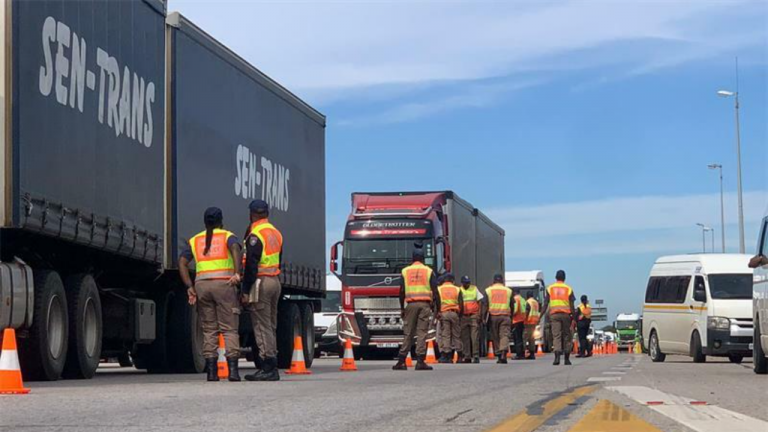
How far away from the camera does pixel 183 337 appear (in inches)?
678

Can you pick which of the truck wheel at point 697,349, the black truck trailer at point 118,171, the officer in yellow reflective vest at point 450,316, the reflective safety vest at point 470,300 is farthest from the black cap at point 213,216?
the reflective safety vest at point 470,300

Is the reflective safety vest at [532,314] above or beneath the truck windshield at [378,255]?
beneath

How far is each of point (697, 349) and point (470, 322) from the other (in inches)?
203

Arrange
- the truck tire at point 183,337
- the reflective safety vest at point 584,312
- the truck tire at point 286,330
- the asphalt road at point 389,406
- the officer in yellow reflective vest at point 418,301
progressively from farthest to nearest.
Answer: the reflective safety vest at point 584,312 → the truck tire at point 286,330 → the officer in yellow reflective vest at point 418,301 → the truck tire at point 183,337 → the asphalt road at point 389,406

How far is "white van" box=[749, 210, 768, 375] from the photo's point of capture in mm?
15930

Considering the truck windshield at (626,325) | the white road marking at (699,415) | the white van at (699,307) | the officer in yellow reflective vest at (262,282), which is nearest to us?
the white road marking at (699,415)

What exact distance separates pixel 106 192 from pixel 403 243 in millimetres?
15478

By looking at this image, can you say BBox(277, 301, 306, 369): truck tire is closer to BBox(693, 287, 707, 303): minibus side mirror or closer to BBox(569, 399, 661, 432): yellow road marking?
BBox(693, 287, 707, 303): minibus side mirror

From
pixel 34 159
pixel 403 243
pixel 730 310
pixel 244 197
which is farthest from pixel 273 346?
pixel 403 243

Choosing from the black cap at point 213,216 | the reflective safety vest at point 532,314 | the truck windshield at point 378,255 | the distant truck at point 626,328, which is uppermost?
the truck windshield at point 378,255

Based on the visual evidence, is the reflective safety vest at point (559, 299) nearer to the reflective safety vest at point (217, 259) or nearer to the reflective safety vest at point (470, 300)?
the reflective safety vest at point (470, 300)

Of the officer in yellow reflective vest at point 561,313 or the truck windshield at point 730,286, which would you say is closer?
the officer in yellow reflective vest at point 561,313

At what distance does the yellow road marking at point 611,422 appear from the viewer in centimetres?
761

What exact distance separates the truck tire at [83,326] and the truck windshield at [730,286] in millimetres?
14108
